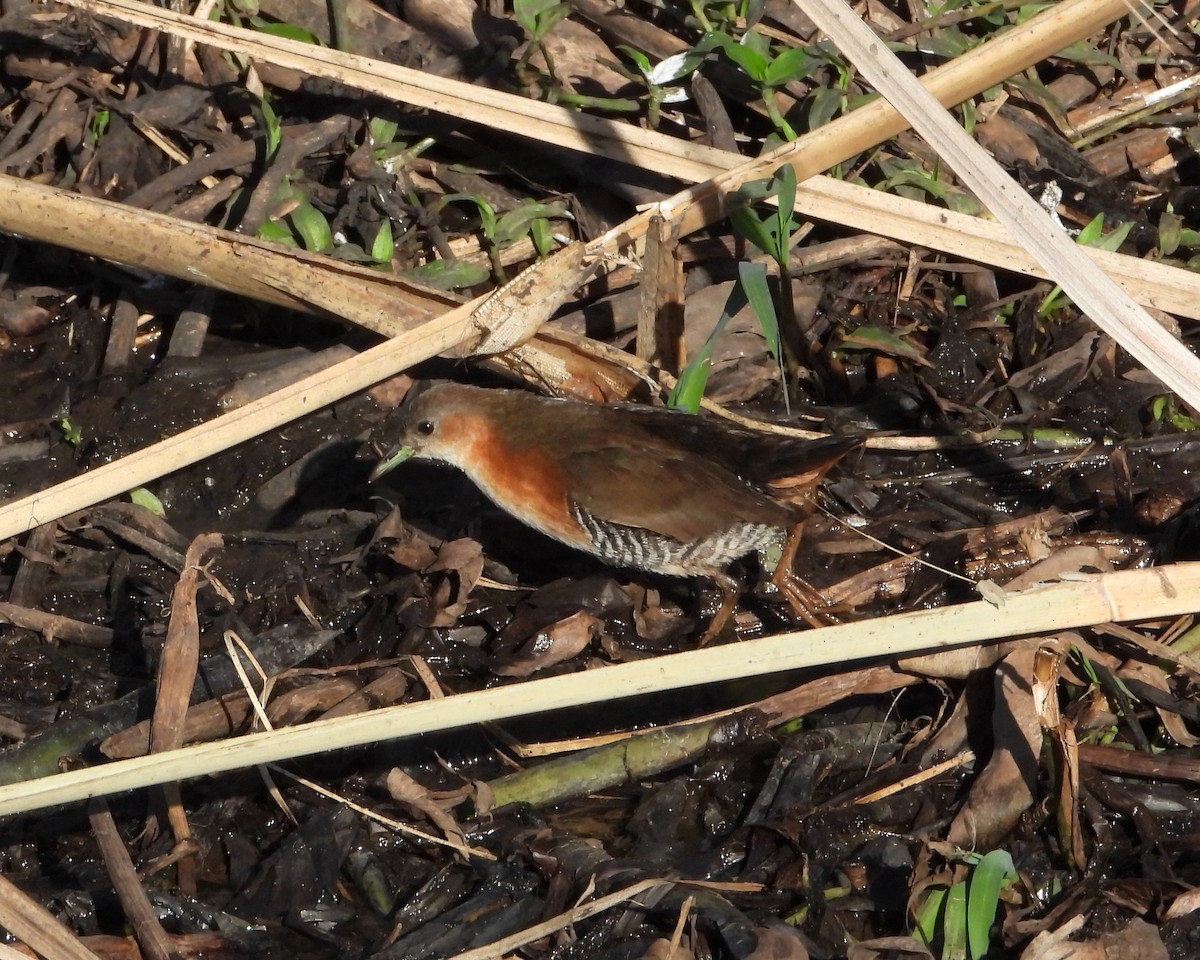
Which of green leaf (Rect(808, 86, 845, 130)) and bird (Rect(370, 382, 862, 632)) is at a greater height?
green leaf (Rect(808, 86, 845, 130))

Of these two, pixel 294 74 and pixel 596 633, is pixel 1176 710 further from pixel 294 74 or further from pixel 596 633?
pixel 294 74

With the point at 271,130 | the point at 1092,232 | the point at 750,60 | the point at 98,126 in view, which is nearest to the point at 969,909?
the point at 1092,232

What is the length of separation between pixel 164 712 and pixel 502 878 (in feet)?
3.16

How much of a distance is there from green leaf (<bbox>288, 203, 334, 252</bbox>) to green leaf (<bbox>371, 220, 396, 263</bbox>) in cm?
17

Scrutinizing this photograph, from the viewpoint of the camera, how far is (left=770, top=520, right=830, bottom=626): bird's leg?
4.24 m

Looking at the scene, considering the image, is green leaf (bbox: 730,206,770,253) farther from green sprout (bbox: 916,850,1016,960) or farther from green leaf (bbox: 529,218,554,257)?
green sprout (bbox: 916,850,1016,960)

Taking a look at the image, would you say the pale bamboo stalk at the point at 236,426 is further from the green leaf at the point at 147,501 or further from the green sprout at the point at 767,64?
the green sprout at the point at 767,64

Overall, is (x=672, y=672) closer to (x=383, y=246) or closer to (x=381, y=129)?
(x=383, y=246)

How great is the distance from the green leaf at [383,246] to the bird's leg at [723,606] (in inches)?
65.9

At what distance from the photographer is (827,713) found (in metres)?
4.04

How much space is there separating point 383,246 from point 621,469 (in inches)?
54.9

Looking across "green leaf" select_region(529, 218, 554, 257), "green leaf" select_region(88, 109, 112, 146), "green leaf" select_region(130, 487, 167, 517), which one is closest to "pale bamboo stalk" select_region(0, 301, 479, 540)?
"green leaf" select_region(130, 487, 167, 517)

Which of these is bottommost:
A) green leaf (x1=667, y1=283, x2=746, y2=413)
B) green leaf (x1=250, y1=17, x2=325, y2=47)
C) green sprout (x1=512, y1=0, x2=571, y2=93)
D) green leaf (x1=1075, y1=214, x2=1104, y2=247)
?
green leaf (x1=667, y1=283, x2=746, y2=413)

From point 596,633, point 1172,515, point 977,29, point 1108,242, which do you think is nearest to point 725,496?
point 596,633
